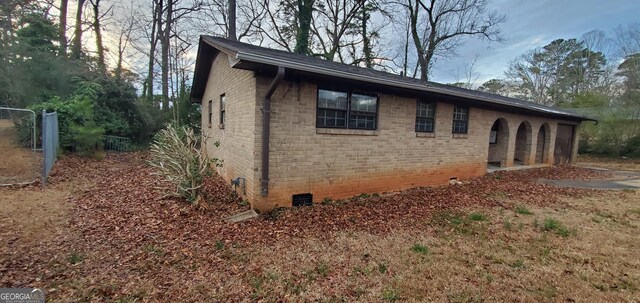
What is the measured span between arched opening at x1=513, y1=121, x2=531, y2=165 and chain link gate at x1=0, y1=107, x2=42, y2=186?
17.8 meters

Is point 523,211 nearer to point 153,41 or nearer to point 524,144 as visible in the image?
point 524,144

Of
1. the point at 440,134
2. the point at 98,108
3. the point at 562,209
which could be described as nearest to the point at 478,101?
the point at 440,134

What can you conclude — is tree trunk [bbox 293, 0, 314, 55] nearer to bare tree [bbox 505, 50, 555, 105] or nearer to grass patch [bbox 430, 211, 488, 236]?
grass patch [bbox 430, 211, 488, 236]

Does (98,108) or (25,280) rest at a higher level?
(98,108)

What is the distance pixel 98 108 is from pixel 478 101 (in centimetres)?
1637

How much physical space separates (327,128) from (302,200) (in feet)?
5.59

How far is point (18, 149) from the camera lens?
384 inches

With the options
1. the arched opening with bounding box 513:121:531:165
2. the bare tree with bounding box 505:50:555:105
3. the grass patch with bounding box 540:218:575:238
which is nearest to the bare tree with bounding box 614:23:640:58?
the bare tree with bounding box 505:50:555:105

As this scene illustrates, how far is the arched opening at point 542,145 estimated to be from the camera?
45.9 feet

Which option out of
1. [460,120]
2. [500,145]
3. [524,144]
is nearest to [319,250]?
[460,120]

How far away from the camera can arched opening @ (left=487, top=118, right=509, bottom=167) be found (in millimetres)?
11508

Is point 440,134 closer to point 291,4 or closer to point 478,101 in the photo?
point 478,101

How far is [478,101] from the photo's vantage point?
9188mm

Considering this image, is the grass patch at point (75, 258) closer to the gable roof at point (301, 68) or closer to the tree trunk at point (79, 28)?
the gable roof at point (301, 68)
